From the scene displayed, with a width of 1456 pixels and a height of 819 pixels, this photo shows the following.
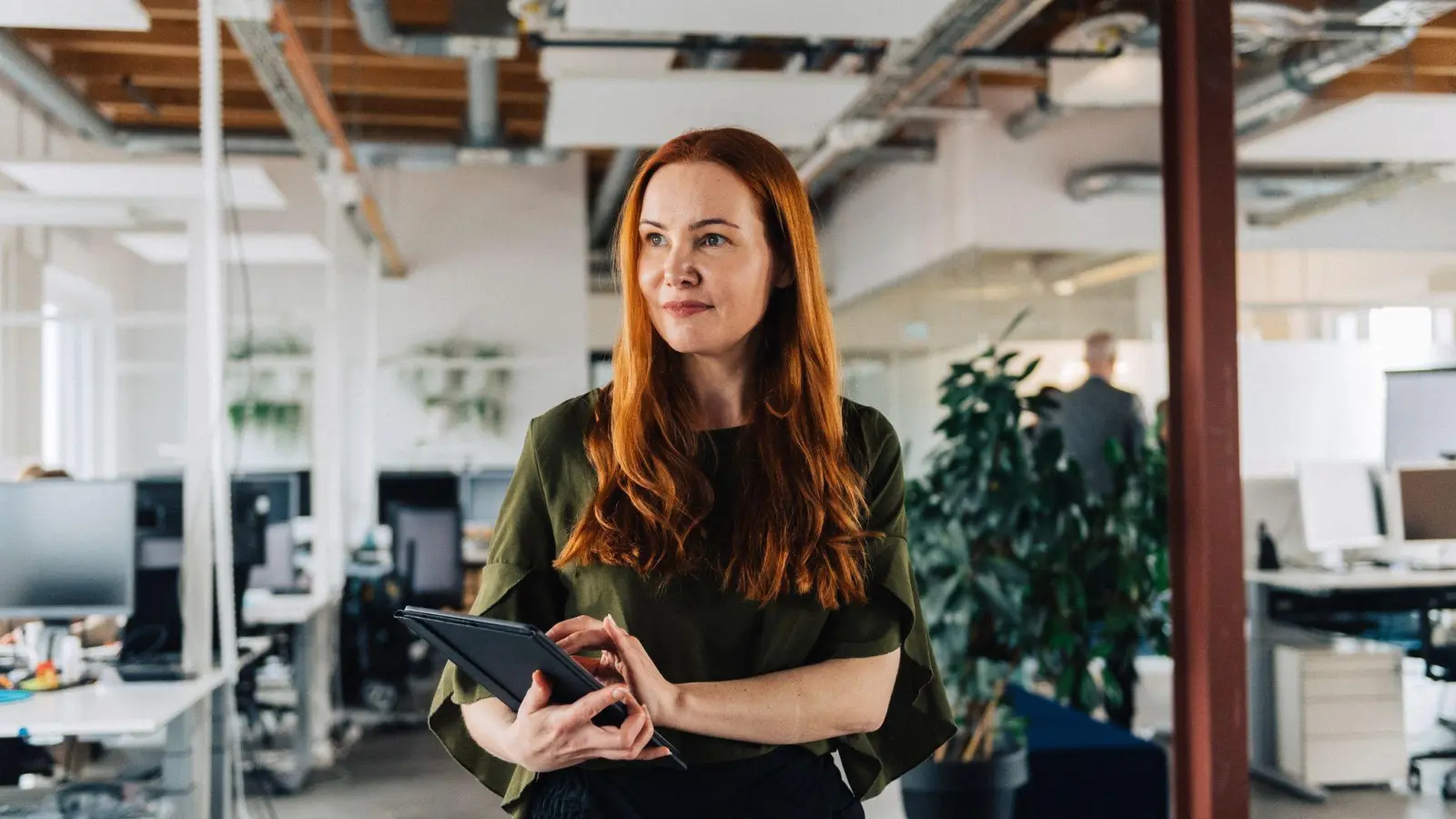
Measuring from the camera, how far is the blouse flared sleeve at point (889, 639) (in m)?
1.29

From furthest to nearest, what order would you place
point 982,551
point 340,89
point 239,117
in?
point 239,117 < point 340,89 < point 982,551

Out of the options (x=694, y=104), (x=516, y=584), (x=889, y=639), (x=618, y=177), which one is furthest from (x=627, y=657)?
(x=618, y=177)

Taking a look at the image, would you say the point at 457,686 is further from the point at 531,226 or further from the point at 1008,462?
the point at 531,226

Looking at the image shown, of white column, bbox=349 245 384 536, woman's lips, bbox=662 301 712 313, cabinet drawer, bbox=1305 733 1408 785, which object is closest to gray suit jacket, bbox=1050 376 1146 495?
cabinet drawer, bbox=1305 733 1408 785

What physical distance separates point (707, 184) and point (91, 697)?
3.22 m

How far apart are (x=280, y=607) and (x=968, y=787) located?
139 inches

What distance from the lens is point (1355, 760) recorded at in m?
4.11

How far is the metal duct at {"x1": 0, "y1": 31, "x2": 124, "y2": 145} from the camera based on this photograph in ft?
21.2

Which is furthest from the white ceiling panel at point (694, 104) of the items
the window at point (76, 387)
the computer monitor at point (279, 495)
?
the window at point (76, 387)

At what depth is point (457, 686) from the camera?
1.29 m

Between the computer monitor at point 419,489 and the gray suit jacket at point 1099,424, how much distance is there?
3.61 m

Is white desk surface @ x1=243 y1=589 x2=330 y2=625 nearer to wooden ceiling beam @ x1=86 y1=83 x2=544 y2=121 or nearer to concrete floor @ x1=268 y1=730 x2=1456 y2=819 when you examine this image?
concrete floor @ x1=268 y1=730 x2=1456 y2=819

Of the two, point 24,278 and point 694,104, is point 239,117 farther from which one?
point 694,104

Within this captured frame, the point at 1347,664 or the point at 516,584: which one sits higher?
the point at 516,584
